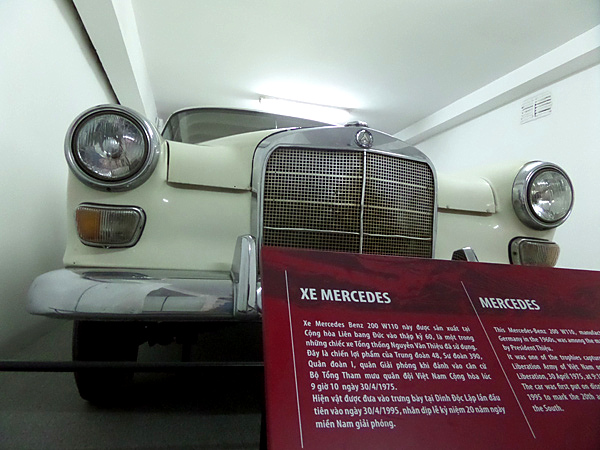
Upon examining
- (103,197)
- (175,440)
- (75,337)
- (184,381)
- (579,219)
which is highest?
(103,197)

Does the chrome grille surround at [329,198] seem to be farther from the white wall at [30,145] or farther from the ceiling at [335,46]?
the ceiling at [335,46]

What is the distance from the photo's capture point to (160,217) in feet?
4.10

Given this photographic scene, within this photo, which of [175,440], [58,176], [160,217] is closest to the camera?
[175,440]

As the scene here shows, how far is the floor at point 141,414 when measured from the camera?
1121 millimetres

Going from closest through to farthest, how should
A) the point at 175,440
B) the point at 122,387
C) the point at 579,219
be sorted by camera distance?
1. the point at 175,440
2. the point at 122,387
3. the point at 579,219

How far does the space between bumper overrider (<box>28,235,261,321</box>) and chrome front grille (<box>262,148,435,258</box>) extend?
13.2 inches

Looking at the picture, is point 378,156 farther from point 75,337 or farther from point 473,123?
point 473,123

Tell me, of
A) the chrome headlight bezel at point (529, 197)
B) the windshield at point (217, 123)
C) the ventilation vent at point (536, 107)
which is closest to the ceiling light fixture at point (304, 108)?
the ventilation vent at point (536, 107)

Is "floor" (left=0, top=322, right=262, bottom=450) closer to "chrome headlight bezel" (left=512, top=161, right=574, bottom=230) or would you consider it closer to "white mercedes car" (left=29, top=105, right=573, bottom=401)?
"white mercedes car" (left=29, top=105, right=573, bottom=401)

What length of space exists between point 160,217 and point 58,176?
6.00 ft

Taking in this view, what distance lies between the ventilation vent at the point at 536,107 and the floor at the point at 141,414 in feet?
14.9

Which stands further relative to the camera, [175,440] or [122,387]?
[122,387]

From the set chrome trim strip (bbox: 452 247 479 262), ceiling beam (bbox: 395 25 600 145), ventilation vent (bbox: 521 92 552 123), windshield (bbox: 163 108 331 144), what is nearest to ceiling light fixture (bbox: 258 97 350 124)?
ceiling beam (bbox: 395 25 600 145)

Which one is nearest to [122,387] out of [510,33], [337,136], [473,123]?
[337,136]
